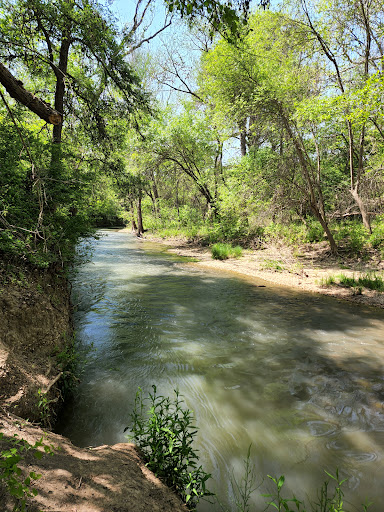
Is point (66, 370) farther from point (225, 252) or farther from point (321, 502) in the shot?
point (225, 252)

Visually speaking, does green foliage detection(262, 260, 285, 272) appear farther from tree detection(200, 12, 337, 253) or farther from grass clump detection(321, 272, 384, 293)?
tree detection(200, 12, 337, 253)

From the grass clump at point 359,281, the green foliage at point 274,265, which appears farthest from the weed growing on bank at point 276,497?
the green foliage at point 274,265

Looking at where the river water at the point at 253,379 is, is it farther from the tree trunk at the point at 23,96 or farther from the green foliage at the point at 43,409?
the tree trunk at the point at 23,96

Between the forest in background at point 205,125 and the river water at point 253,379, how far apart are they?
88.2 inches

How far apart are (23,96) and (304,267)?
10661mm

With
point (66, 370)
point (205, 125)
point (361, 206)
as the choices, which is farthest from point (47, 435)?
point (205, 125)

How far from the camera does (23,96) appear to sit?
133 inches

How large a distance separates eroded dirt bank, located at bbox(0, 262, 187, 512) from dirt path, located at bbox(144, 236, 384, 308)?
304 inches

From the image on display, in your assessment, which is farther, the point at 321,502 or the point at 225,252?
the point at 225,252

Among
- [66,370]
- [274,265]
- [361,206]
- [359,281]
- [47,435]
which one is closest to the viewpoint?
[47,435]

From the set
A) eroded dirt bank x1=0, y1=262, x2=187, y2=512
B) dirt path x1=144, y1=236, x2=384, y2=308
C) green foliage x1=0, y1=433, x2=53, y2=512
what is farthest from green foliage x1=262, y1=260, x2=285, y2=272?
green foliage x1=0, y1=433, x2=53, y2=512

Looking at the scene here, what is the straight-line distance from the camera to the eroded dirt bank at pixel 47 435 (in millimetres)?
1676

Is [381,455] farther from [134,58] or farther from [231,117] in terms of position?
[134,58]

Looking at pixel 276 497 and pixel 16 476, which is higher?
pixel 16 476
